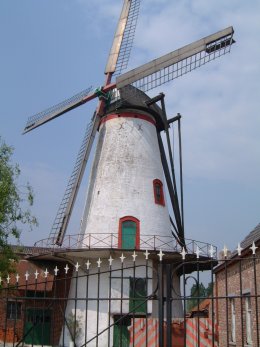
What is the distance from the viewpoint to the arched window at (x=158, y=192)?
22.3 metres

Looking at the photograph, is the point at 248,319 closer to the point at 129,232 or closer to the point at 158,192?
the point at 129,232

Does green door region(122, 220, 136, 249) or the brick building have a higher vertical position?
green door region(122, 220, 136, 249)

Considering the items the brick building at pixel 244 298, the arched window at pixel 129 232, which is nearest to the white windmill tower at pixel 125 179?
the arched window at pixel 129 232

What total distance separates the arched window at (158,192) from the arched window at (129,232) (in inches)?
63.9

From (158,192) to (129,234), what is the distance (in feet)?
8.71

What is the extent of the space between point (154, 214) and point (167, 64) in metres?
6.92

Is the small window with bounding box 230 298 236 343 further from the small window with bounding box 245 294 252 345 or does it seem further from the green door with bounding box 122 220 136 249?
the green door with bounding box 122 220 136 249

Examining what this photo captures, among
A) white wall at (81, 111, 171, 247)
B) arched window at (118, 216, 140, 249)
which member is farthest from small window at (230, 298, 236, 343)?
white wall at (81, 111, 171, 247)

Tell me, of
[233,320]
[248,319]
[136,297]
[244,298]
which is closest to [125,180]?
[233,320]

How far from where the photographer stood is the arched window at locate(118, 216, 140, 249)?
21.0m

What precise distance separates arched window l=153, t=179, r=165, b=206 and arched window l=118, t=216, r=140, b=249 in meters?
1.62

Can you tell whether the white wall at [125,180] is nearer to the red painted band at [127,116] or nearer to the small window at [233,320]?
the red painted band at [127,116]

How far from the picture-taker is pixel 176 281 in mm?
22078

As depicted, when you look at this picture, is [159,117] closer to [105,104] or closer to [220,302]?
[105,104]
